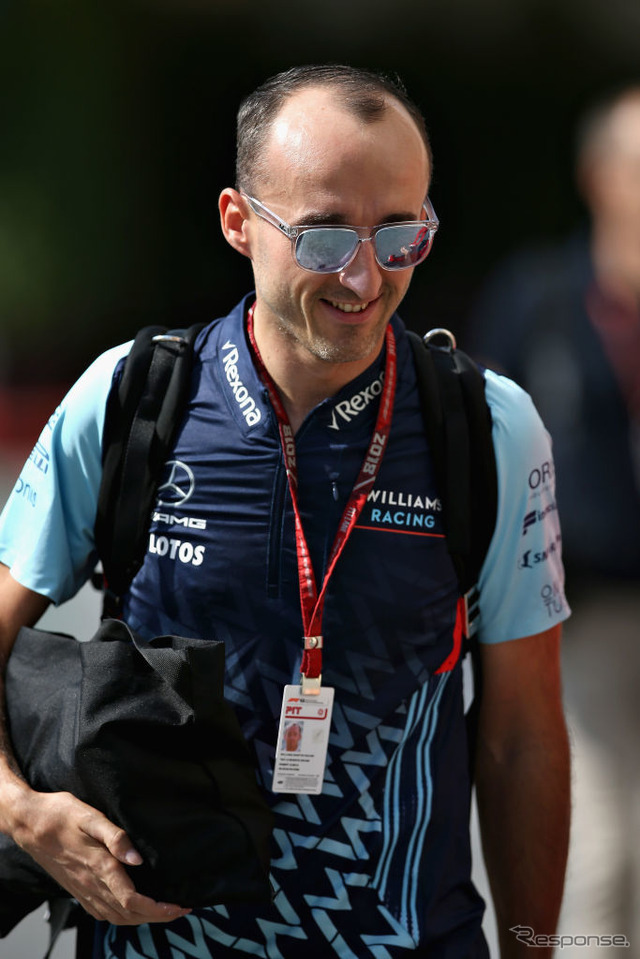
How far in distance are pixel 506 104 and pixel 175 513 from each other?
10.3 metres

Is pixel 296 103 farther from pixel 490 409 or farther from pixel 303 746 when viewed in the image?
pixel 303 746

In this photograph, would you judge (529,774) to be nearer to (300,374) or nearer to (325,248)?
(300,374)

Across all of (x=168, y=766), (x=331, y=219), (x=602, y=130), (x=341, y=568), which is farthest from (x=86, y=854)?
(x=602, y=130)

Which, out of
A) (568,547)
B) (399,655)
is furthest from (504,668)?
(568,547)

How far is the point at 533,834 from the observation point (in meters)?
2.39

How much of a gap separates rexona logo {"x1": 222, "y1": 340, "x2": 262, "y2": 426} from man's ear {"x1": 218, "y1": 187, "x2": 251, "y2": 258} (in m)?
0.20

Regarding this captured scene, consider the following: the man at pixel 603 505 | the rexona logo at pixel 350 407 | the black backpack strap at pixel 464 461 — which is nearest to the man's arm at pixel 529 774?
the black backpack strap at pixel 464 461

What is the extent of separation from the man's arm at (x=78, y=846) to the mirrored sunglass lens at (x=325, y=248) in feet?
3.24

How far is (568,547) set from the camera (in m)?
3.73

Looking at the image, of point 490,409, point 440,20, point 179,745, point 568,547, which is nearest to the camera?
point 179,745

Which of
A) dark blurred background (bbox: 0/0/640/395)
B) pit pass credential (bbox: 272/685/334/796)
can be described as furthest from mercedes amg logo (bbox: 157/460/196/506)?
dark blurred background (bbox: 0/0/640/395)

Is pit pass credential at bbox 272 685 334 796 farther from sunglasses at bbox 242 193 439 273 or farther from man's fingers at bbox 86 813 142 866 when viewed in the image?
sunglasses at bbox 242 193 439 273

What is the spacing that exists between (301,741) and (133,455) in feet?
1.95

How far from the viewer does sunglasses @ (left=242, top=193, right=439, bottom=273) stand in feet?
7.07
